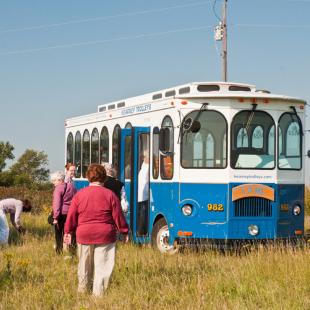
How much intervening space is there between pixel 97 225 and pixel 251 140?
5.87 meters

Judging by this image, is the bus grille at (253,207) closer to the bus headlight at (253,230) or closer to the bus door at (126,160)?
the bus headlight at (253,230)

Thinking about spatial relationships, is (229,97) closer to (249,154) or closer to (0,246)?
(249,154)

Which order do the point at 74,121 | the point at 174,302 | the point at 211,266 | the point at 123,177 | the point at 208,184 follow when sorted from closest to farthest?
the point at 174,302, the point at 211,266, the point at 208,184, the point at 123,177, the point at 74,121

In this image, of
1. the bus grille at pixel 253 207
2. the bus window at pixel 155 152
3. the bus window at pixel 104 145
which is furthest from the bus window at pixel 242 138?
the bus window at pixel 104 145

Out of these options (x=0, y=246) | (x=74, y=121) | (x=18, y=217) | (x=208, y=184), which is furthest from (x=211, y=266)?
(x=74, y=121)

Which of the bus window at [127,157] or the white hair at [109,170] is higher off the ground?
the bus window at [127,157]

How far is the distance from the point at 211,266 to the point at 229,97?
3.66m

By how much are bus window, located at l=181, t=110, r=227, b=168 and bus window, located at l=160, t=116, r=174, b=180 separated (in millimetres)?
302

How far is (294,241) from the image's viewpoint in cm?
1545

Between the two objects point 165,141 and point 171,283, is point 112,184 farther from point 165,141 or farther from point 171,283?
point 171,283

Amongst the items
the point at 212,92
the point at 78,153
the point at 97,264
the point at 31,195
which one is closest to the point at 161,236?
the point at 212,92

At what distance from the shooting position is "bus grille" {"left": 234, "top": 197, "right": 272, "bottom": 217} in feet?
49.2

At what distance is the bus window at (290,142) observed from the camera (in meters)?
15.6

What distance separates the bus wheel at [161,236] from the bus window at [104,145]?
141 inches
